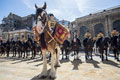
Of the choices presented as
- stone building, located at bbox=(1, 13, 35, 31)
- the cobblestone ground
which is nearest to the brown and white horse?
the cobblestone ground

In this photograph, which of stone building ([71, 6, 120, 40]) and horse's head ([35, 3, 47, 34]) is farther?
stone building ([71, 6, 120, 40])

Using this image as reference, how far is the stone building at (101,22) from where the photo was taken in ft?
72.0

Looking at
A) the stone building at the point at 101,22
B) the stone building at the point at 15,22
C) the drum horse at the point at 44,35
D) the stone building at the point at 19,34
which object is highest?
the stone building at the point at 15,22

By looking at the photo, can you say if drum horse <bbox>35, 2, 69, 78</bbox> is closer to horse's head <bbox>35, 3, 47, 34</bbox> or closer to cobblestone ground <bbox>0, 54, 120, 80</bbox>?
horse's head <bbox>35, 3, 47, 34</bbox>

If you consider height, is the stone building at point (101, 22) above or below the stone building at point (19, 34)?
above

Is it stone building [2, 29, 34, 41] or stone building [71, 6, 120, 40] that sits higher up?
stone building [71, 6, 120, 40]

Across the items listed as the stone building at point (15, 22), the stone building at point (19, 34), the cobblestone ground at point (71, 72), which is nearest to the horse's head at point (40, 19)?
the cobblestone ground at point (71, 72)

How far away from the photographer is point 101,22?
23547 millimetres

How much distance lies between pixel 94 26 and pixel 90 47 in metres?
19.5

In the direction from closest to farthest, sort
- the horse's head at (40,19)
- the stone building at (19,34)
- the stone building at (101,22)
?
the horse's head at (40,19), the stone building at (101,22), the stone building at (19,34)

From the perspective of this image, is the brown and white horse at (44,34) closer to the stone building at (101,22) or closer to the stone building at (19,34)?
the stone building at (101,22)

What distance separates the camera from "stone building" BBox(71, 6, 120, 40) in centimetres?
2194

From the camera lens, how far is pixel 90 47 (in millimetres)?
7734

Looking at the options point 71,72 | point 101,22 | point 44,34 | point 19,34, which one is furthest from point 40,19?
point 19,34
